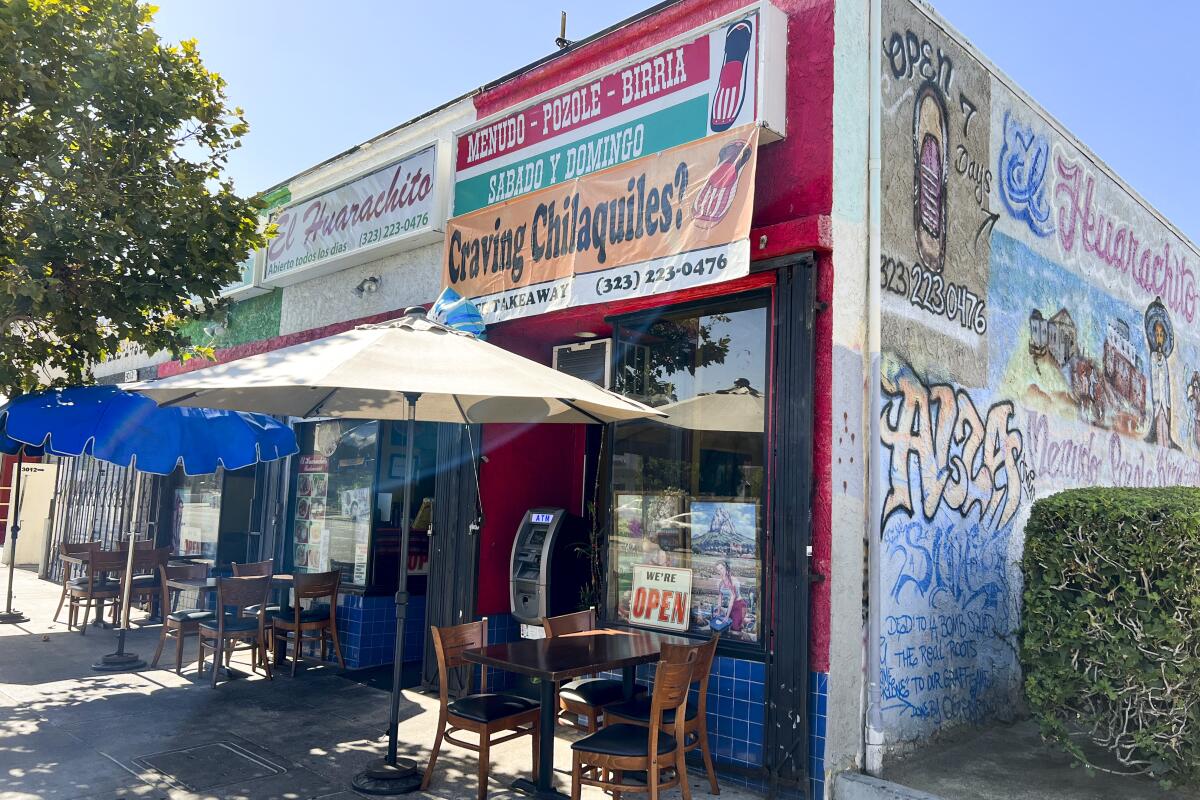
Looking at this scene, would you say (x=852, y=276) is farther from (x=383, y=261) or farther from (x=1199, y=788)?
(x=383, y=261)

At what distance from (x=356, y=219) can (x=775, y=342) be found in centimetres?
535

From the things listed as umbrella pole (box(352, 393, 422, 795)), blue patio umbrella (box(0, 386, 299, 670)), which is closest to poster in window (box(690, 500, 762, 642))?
umbrella pole (box(352, 393, 422, 795))

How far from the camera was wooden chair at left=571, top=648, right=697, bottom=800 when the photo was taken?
411cm

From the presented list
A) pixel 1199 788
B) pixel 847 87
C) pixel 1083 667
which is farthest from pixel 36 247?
pixel 1199 788

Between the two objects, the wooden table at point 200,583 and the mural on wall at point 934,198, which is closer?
the mural on wall at point 934,198

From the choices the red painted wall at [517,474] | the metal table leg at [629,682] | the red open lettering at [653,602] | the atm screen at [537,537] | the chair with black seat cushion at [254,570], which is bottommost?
the metal table leg at [629,682]

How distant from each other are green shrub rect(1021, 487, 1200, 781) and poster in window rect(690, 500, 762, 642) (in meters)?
1.66

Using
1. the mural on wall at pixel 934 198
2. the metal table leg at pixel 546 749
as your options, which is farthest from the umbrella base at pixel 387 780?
the mural on wall at pixel 934 198

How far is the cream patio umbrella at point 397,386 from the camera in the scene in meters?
4.35

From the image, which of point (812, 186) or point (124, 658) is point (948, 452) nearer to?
point (812, 186)

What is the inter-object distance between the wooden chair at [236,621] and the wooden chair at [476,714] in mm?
2987

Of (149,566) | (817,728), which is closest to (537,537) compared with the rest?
(817,728)

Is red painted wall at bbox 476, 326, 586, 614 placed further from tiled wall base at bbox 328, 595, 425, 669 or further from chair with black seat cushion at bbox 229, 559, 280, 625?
chair with black seat cushion at bbox 229, 559, 280, 625

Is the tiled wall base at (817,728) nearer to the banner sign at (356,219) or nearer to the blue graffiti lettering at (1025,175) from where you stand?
the blue graffiti lettering at (1025,175)
